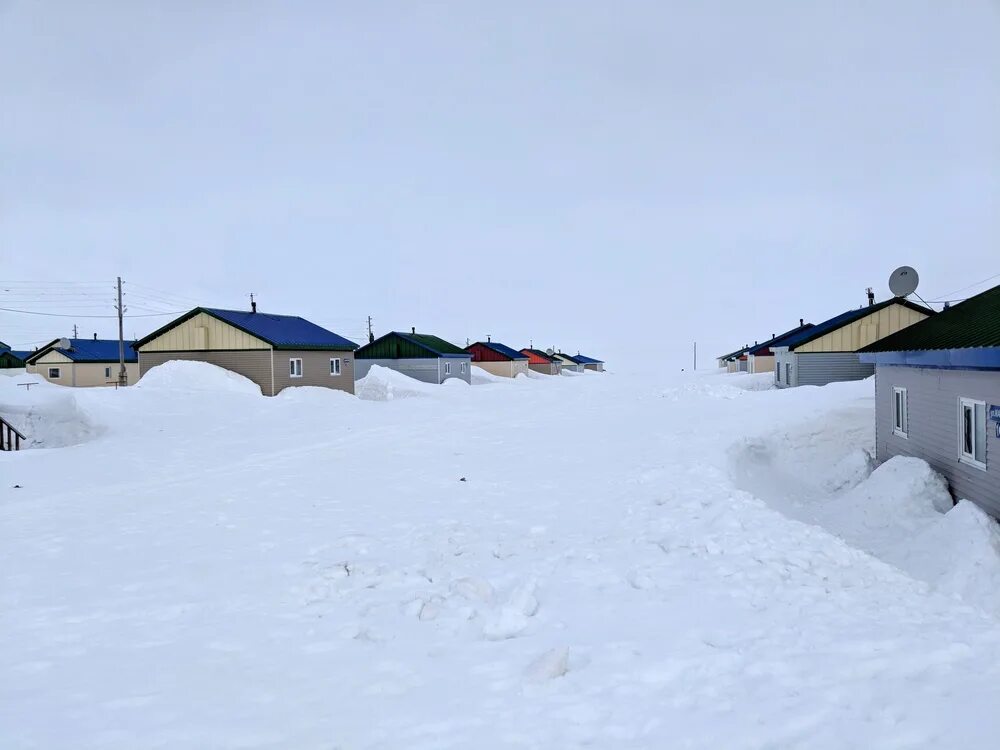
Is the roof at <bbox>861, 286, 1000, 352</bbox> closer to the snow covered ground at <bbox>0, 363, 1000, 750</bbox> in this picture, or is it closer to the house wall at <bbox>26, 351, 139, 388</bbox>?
the snow covered ground at <bbox>0, 363, 1000, 750</bbox>

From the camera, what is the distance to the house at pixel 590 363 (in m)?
128

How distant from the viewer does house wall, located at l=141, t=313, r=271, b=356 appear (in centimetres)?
3556

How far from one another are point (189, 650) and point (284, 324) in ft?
118

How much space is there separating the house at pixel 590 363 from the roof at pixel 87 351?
277 ft

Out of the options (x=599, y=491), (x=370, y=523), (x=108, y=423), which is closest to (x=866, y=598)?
(x=599, y=491)

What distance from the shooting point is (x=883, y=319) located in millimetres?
34406

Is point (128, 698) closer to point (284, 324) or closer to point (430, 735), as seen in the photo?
point (430, 735)

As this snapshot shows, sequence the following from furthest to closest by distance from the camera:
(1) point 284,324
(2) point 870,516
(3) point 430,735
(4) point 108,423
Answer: (1) point 284,324
(4) point 108,423
(2) point 870,516
(3) point 430,735

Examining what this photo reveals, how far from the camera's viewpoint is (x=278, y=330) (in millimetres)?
37781

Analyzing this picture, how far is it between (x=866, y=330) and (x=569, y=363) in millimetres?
84536

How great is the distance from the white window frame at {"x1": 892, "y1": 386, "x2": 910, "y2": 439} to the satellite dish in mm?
9696

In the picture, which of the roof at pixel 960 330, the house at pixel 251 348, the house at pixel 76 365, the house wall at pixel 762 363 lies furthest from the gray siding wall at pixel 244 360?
the house wall at pixel 762 363

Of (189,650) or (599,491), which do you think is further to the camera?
(599,491)

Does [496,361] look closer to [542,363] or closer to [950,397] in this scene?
[542,363]
